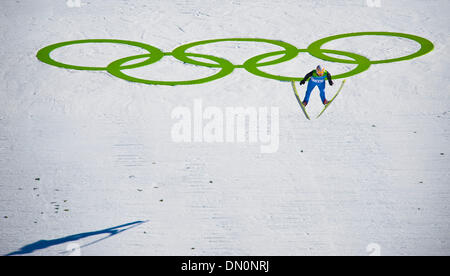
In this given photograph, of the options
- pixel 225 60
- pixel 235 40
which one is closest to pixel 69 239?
pixel 225 60

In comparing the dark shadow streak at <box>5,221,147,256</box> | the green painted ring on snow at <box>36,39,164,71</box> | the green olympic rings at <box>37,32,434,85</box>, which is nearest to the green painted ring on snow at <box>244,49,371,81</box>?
the green olympic rings at <box>37,32,434,85</box>

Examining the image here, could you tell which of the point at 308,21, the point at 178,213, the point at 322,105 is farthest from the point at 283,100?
the point at 308,21

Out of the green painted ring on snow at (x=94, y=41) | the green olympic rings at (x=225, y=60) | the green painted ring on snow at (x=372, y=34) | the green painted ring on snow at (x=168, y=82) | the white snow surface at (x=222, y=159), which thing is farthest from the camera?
the green painted ring on snow at (x=372, y=34)

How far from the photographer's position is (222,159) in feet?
29.8

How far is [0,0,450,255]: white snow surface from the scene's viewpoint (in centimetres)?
726

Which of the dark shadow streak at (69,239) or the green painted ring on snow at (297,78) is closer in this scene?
the dark shadow streak at (69,239)

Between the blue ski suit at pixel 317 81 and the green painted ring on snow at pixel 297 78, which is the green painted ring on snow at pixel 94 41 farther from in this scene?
the blue ski suit at pixel 317 81

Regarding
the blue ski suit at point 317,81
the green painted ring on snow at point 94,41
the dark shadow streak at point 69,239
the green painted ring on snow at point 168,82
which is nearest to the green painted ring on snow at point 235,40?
the green painted ring on snow at point 168,82

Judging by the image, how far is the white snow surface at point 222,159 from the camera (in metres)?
7.26

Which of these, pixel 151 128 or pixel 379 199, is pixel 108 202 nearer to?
pixel 151 128

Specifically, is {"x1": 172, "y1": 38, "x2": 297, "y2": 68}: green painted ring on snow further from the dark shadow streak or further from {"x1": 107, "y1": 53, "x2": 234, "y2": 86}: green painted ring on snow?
the dark shadow streak

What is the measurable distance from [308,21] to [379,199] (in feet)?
28.6

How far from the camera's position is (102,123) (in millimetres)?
10258

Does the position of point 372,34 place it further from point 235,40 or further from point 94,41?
point 94,41
